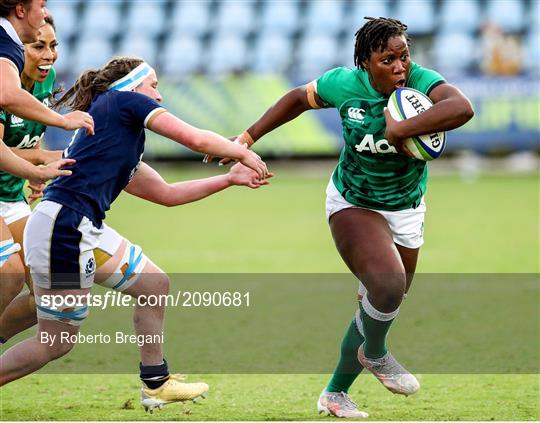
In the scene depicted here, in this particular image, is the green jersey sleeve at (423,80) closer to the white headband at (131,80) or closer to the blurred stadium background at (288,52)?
the white headband at (131,80)

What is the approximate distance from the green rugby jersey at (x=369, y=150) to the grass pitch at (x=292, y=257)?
1184 mm

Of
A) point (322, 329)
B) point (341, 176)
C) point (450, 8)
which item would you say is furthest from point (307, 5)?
point (341, 176)

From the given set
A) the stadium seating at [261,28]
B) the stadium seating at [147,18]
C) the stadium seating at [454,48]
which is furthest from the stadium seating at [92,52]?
the stadium seating at [454,48]

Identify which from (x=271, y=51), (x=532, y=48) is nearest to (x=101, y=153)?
(x=532, y=48)

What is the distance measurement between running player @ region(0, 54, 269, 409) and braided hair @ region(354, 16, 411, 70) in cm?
96

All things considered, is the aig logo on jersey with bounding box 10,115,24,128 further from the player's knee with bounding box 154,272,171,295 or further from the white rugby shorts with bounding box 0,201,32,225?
the player's knee with bounding box 154,272,171,295

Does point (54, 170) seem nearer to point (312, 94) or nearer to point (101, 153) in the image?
point (101, 153)

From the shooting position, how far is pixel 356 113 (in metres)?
6.08

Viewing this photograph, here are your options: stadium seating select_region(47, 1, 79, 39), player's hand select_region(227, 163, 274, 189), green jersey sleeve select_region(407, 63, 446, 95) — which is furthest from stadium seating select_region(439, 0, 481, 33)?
player's hand select_region(227, 163, 274, 189)

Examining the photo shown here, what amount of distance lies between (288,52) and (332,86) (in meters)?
23.8

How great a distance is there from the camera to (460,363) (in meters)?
7.38

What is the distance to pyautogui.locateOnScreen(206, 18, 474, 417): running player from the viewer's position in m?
5.87

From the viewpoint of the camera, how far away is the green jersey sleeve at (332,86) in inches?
245

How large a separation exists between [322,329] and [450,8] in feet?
71.2
